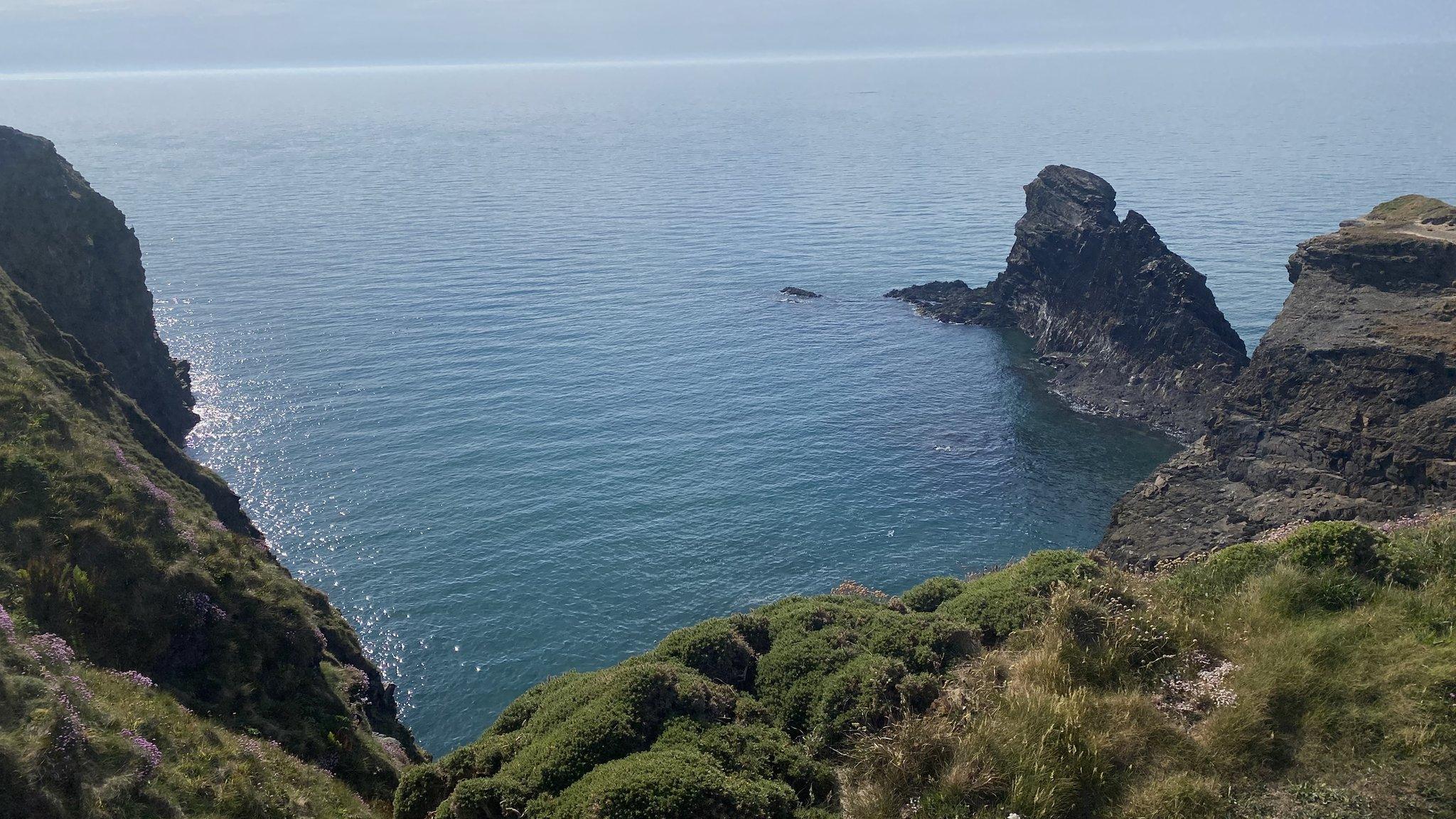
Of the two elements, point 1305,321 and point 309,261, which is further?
point 309,261

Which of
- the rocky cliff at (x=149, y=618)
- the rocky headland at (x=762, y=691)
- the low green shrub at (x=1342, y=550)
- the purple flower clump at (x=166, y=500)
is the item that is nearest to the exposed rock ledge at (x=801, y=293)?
the rocky headland at (x=762, y=691)

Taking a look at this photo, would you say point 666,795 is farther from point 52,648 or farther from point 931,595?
point 52,648

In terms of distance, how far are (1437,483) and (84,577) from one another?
57846 mm

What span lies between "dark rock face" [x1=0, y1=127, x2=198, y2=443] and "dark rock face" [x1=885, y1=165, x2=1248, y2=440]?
72.8 meters

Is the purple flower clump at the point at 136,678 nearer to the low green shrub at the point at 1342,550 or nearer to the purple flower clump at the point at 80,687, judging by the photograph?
the purple flower clump at the point at 80,687

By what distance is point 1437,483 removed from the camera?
146 ft

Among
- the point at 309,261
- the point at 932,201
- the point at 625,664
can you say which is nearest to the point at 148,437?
the point at 625,664

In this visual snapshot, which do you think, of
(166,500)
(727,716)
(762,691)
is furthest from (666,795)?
(166,500)

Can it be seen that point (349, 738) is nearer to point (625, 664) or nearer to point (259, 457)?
point (625, 664)

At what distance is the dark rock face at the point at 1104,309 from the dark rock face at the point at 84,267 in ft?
239

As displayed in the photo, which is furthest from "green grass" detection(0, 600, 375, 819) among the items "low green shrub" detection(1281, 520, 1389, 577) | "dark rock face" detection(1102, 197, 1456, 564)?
"dark rock face" detection(1102, 197, 1456, 564)

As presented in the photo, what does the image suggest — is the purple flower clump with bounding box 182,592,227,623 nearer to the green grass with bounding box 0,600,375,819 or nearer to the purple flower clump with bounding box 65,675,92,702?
the green grass with bounding box 0,600,375,819

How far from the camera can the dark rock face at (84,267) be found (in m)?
52.0

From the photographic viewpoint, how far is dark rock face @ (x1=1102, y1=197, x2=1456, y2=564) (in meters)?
46.3
